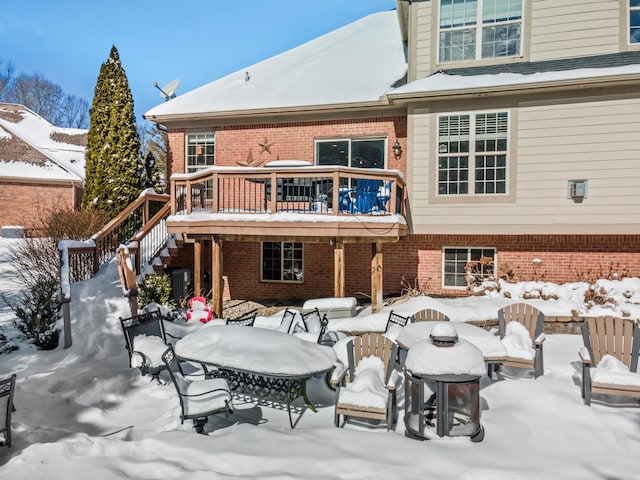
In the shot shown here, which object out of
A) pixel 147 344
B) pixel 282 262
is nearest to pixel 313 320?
pixel 147 344

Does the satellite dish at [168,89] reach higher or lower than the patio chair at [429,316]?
higher

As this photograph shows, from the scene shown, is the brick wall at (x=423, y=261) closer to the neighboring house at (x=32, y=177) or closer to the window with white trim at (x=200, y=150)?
the window with white trim at (x=200, y=150)

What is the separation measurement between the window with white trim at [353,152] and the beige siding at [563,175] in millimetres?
1850

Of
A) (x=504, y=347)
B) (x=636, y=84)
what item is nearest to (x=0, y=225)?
(x=504, y=347)

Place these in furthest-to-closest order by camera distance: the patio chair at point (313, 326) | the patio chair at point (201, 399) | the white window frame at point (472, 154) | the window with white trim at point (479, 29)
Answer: the window with white trim at point (479, 29) → the white window frame at point (472, 154) → the patio chair at point (313, 326) → the patio chair at point (201, 399)

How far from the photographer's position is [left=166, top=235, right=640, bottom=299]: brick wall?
10766 millimetres

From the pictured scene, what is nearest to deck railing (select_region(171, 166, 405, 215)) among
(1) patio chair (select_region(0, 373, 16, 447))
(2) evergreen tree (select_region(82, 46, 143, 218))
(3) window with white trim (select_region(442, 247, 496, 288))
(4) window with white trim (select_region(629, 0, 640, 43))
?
(3) window with white trim (select_region(442, 247, 496, 288))

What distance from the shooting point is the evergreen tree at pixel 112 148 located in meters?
13.6

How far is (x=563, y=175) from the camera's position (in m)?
10.1

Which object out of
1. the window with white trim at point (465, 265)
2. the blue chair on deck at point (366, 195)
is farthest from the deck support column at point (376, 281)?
the window with white trim at point (465, 265)

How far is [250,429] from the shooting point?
17.0ft

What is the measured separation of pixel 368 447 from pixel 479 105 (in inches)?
334

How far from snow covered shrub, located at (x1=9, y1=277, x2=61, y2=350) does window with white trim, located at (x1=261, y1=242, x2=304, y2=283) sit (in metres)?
5.66

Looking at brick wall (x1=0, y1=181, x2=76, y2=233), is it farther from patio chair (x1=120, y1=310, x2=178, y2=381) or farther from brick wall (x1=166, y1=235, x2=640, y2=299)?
patio chair (x1=120, y1=310, x2=178, y2=381)
